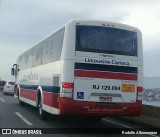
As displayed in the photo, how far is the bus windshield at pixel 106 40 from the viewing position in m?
12.4

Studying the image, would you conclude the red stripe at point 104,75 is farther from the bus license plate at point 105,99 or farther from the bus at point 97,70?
the bus license plate at point 105,99

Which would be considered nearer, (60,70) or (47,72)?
(60,70)

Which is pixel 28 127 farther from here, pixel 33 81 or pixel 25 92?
pixel 25 92

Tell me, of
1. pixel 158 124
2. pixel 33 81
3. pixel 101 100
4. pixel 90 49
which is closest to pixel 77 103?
pixel 101 100

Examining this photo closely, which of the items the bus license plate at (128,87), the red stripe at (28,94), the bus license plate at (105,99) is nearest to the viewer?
the bus license plate at (105,99)

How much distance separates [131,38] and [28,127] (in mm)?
4472

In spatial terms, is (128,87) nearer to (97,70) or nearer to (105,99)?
(105,99)

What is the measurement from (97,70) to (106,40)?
1.05 meters

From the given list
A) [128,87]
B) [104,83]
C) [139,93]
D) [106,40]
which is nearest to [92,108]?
[104,83]

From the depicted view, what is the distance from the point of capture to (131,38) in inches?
514

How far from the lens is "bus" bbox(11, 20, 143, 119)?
12.0 metres

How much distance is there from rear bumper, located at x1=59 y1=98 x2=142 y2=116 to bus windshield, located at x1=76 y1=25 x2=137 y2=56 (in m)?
1.66

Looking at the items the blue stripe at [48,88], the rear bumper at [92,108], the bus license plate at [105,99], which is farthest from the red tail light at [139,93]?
the blue stripe at [48,88]

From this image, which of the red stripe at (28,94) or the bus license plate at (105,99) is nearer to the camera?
the bus license plate at (105,99)
